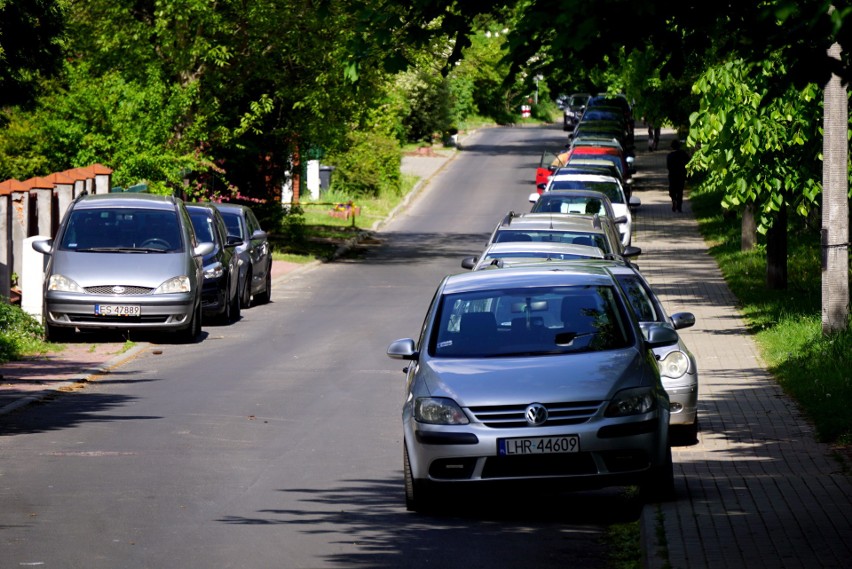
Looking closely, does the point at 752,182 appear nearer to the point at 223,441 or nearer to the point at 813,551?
the point at 223,441

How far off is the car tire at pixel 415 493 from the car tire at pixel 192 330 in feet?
38.9

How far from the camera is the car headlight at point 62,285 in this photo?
21141 millimetres

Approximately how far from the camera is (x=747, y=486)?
10.7 m

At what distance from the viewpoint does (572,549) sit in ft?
30.1

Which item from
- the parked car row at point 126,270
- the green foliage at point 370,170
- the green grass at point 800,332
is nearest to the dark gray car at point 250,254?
the parked car row at point 126,270

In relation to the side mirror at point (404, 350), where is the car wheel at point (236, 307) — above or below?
below

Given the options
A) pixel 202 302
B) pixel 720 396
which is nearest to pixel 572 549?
pixel 720 396

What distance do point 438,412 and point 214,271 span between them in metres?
14.3

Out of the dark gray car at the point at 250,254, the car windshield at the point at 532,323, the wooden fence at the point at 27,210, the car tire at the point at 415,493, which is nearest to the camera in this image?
the car tire at the point at 415,493

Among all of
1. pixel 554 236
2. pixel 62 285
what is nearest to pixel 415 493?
pixel 554 236

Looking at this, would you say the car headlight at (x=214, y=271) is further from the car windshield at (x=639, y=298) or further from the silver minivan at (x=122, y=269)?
the car windshield at (x=639, y=298)

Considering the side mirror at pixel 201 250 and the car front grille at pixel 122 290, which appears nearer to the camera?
the car front grille at pixel 122 290

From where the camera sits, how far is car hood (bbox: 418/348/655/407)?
9.82 metres

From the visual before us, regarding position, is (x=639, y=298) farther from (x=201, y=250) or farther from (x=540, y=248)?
(x=201, y=250)
